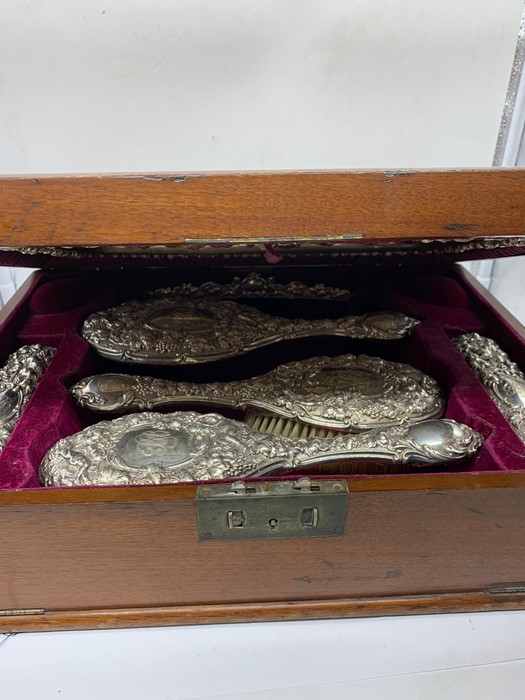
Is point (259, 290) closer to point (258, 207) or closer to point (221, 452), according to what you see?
point (221, 452)

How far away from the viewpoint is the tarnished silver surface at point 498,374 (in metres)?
0.85

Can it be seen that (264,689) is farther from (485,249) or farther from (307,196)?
(485,249)

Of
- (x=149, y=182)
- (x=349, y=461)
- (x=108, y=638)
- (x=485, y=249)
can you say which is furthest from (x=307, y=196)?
(x=108, y=638)

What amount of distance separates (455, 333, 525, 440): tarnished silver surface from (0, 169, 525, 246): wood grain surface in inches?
14.3

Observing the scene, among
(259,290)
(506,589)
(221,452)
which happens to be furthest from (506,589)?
(259,290)

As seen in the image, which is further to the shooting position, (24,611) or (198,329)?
(198,329)

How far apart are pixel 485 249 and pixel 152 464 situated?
0.68 m

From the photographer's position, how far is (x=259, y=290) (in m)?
1.17

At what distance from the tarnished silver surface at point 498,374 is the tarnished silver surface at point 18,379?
75 cm

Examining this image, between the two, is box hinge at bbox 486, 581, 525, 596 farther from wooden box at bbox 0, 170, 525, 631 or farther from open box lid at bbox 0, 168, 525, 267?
open box lid at bbox 0, 168, 525, 267

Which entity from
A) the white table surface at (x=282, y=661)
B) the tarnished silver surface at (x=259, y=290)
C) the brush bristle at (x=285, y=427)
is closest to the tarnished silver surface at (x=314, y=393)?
the brush bristle at (x=285, y=427)

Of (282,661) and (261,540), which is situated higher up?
(261,540)

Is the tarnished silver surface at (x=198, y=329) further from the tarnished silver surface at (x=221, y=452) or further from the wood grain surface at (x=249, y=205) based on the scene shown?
the wood grain surface at (x=249, y=205)

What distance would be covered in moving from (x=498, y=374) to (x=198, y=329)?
0.55 meters
